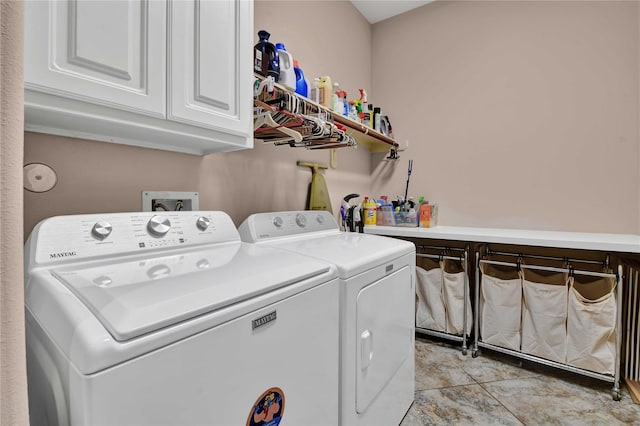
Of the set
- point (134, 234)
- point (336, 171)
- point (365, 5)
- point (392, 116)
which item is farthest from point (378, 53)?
point (134, 234)

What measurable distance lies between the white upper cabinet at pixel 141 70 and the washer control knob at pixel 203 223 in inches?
12.4

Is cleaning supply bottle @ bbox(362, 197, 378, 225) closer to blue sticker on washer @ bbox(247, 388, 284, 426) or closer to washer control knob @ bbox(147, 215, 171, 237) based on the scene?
washer control knob @ bbox(147, 215, 171, 237)

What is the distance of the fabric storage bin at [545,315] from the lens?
1939 mm

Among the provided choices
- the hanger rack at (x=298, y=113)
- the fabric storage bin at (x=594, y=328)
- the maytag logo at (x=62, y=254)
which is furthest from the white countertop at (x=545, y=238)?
the maytag logo at (x=62, y=254)

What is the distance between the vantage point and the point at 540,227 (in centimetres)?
243

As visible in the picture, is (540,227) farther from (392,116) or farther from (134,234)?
(134,234)

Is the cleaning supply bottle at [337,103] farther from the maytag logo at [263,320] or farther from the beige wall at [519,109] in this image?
A: the maytag logo at [263,320]

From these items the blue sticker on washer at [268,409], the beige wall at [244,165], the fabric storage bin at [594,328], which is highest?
the beige wall at [244,165]

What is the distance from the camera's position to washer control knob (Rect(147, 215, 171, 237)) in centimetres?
108

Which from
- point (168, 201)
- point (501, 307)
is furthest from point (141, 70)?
point (501, 307)

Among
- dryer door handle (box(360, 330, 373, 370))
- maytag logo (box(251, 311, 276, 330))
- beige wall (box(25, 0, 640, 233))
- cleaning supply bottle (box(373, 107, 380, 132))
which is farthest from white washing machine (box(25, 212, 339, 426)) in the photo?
cleaning supply bottle (box(373, 107, 380, 132))

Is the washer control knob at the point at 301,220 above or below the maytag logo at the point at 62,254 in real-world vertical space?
above

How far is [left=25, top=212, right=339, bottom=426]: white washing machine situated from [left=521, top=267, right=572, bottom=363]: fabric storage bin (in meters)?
1.66

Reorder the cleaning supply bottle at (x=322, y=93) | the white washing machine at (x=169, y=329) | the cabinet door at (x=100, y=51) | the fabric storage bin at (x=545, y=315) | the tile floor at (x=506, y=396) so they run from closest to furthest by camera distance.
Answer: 1. the white washing machine at (x=169, y=329)
2. the cabinet door at (x=100, y=51)
3. the tile floor at (x=506, y=396)
4. the fabric storage bin at (x=545, y=315)
5. the cleaning supply bottle at (x=322, y=93)
